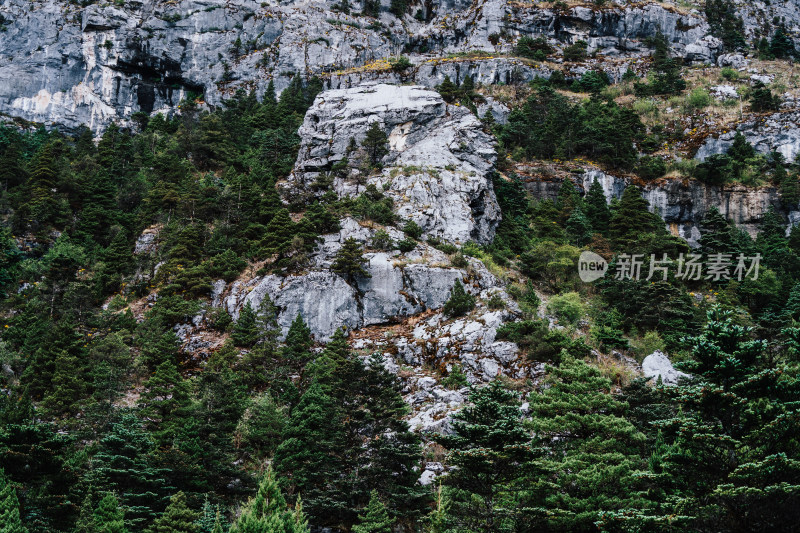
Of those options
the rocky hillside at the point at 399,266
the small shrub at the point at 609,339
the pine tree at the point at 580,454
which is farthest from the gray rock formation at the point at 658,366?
the pine tree at the point at 580,454

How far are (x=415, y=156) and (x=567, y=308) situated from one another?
79.4 feet

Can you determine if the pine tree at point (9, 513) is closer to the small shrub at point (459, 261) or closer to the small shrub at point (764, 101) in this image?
the small shrub at point (459, 261)

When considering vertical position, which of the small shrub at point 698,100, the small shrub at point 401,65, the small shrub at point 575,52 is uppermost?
the small shrub at point 575,52

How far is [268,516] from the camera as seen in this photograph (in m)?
18.5

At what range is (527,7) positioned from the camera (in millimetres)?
82000

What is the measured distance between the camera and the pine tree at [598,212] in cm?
4966

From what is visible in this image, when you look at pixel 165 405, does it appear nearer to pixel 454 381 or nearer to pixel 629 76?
pixel 454 381

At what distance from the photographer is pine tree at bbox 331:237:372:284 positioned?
4022 centimetres

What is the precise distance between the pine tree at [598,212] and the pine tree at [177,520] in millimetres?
39104

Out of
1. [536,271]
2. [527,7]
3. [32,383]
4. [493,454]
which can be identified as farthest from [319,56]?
[493,454]

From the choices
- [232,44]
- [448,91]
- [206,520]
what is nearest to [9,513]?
[206,520]

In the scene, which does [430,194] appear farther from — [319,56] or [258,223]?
[319,56]

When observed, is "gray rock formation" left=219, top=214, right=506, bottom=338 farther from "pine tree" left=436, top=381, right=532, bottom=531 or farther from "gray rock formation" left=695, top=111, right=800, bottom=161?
"gray rock formation" left=695, top=111, right=800, bottom=161

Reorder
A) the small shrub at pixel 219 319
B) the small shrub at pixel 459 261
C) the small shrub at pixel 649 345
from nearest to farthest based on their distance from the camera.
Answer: the small shrub at pixel 649 345 → the small shrub at pixel 219 319 → the small shrub at pixel 459 261
